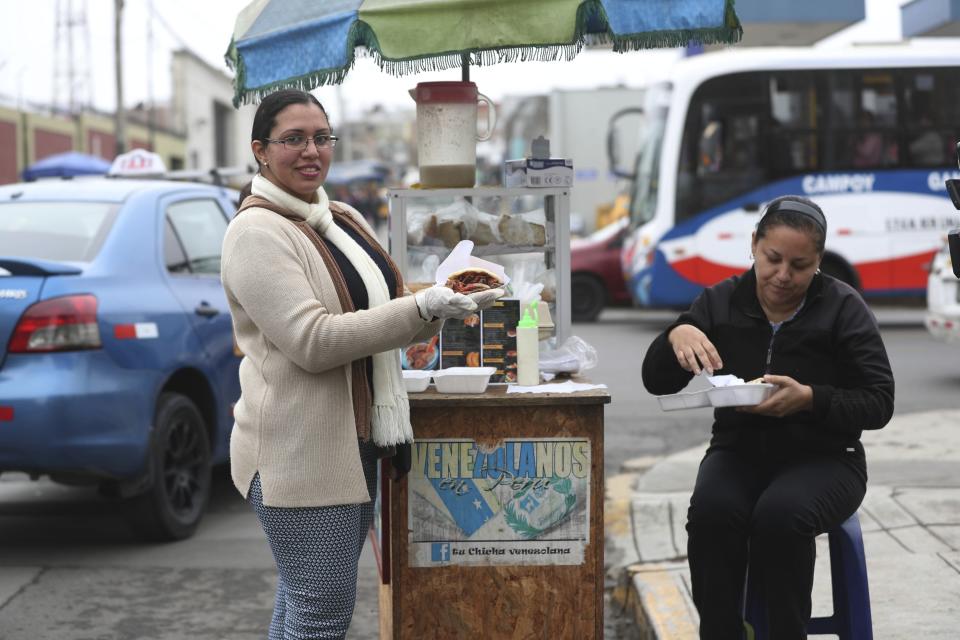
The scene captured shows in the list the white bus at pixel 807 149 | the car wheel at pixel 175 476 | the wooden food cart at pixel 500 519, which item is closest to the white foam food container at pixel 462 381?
the wooden food cart at pixel 500 519

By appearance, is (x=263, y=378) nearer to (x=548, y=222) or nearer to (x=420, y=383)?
(x=420, y=383)

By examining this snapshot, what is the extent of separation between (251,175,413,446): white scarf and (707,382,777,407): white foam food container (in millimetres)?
859

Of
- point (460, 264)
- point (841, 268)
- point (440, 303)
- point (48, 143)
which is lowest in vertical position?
point (440, 303)

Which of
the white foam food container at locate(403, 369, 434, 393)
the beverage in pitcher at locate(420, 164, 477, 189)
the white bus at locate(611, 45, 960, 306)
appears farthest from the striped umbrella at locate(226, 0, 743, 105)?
the white bus at locate(611, 45, 960, 306)

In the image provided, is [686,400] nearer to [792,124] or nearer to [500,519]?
[500,519]

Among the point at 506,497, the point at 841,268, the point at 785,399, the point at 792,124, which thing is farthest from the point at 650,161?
the point at 785,399

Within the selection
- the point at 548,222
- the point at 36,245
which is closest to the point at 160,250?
the point at 36,245

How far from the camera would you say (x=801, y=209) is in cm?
345

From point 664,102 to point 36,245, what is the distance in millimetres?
10650

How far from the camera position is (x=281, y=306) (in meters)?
3.00

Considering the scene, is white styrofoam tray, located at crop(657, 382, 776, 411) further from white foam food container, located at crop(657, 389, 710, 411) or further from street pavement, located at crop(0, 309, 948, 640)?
street pavement, located at crop(0, 309, 948, 640)

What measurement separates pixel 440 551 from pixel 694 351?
1011mm

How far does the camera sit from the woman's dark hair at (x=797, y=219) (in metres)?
3.42

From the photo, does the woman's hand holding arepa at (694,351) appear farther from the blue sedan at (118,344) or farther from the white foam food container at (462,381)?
the blue sedan at (118,344)
